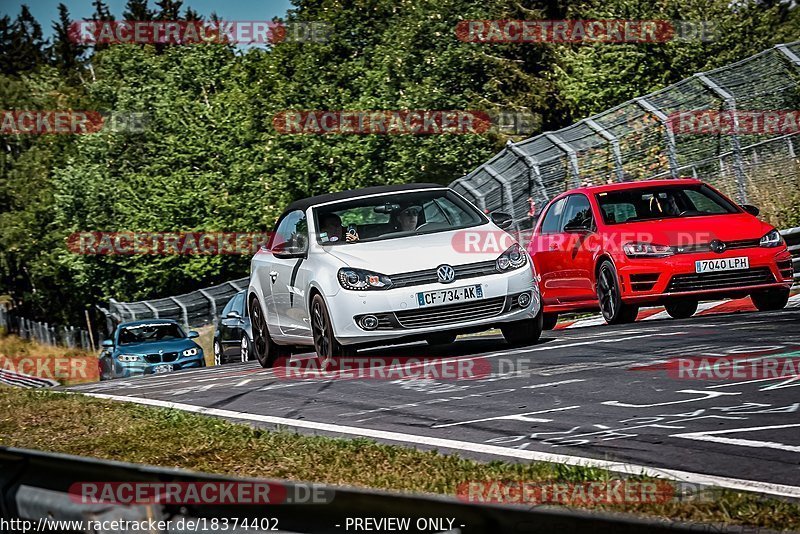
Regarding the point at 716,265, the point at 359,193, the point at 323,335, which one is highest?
the point at 359,193

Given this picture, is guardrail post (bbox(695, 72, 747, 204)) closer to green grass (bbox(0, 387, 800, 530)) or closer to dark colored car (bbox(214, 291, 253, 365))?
dark colored car (bbox(214, 291, 253, 365))

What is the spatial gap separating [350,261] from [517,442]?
197 inches

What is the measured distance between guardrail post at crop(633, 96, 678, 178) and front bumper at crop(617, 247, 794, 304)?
6720 mm

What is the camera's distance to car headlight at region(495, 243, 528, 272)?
39.5 feet

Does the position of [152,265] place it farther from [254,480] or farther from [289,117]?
[254,480]

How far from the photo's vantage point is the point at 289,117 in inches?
2111

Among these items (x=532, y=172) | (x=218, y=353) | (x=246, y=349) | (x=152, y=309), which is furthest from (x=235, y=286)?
(x=532, y=172)

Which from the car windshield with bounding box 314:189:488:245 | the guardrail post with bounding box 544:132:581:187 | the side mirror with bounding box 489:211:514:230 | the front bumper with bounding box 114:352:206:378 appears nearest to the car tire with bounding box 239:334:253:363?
the front bumper with bounding box 114:352:206:378

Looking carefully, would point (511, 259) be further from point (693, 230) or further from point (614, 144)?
point (614, 144)

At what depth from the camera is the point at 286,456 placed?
7.12m

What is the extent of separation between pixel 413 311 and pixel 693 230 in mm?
4034

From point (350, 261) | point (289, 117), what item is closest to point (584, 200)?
point (350, 261)

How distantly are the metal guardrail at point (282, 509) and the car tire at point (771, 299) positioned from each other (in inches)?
402

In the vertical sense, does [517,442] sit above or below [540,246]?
below
